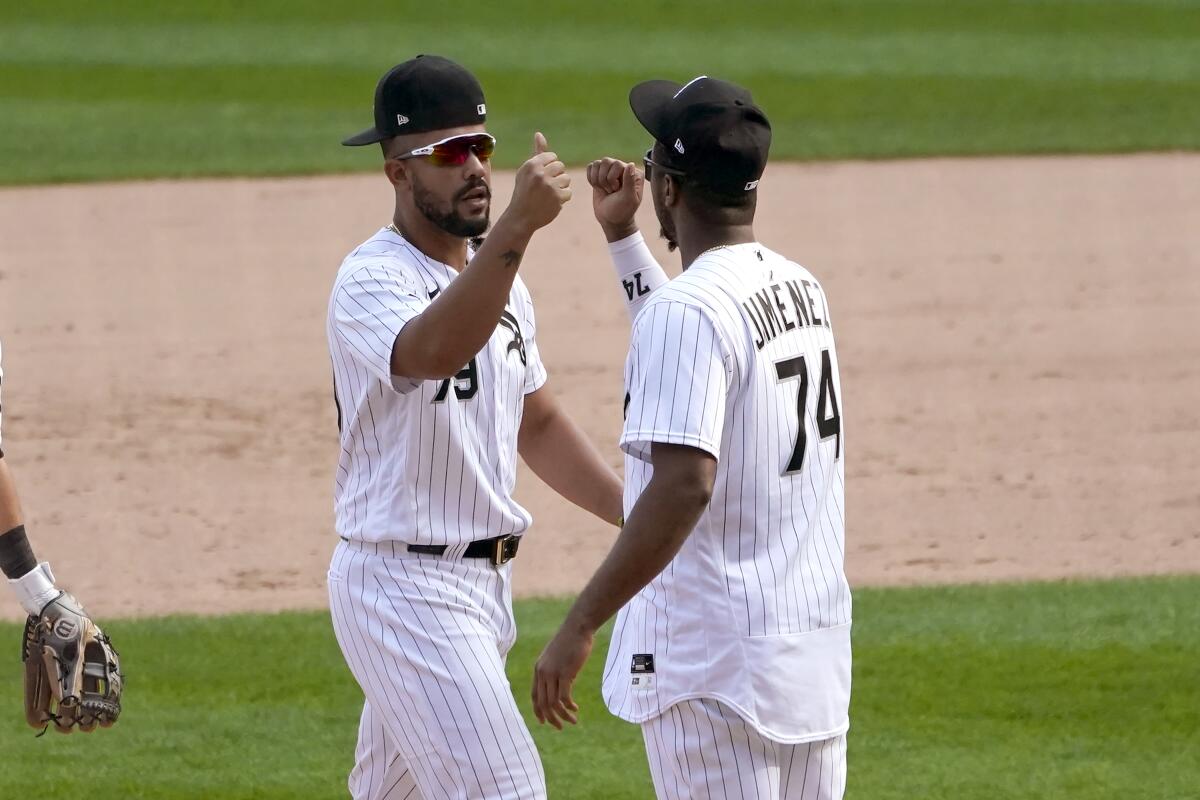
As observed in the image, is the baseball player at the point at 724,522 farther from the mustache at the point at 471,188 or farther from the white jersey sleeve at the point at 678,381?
the mustache at the point at 471,188

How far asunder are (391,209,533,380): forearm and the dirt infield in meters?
4.26

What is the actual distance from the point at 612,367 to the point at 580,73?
9.27m

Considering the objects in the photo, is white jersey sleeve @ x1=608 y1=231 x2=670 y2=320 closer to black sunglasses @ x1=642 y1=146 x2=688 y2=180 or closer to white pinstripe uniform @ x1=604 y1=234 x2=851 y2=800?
black sunglasses @ x1=642 y1=146 x2=688 y2=180

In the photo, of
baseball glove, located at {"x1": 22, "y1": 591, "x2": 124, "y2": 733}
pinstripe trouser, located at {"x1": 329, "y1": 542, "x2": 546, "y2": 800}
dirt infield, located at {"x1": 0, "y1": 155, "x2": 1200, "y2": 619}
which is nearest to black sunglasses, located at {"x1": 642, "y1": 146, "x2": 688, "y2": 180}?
pinstripe trouser, located at {"x1": 329, "y1": 542, "x2": 546, "y2": 800}

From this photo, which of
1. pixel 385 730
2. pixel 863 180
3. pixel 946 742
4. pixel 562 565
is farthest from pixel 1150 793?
pixel 863 180

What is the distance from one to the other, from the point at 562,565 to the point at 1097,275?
20.2ft

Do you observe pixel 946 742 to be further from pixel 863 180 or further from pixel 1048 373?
pixel 863 180

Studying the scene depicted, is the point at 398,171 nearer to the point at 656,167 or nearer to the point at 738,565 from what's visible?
the point at 656,167

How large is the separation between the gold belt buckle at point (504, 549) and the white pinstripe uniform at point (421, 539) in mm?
23

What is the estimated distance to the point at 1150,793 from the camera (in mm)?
5332

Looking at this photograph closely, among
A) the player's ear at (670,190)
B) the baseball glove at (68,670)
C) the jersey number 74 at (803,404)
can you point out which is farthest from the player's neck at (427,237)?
the baseball glove at (68,670)

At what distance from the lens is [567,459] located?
4.41 metres

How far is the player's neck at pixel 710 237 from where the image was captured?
11.2ft

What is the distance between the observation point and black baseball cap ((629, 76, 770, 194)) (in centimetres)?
333
